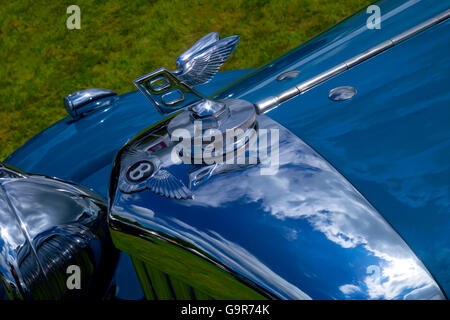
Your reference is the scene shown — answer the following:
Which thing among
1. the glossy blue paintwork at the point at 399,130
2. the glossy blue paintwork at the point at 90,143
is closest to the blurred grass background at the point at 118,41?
the glossy blue paintwork at the point at 90,143

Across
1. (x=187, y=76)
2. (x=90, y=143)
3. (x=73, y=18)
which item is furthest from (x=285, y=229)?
(x=73, y=18)

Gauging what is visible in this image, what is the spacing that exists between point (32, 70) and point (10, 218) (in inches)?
168

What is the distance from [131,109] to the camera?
2121 mm

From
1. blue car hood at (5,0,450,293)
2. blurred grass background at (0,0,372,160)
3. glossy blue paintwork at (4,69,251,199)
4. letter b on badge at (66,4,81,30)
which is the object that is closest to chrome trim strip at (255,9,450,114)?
blue car hood at (5,0,450,293)

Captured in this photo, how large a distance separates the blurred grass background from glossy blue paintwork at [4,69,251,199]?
2141mm

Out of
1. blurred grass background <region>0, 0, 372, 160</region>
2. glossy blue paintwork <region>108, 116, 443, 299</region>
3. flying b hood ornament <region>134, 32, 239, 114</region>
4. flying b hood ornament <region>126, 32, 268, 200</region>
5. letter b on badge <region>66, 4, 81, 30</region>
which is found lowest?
glossy blue paintwork <region>108, 116, 443, 299</region>

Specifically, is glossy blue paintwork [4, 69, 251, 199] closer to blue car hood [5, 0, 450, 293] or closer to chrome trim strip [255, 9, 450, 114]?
blue car hood [5, 0, 450, 293]

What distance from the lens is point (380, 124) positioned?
3.69 ft

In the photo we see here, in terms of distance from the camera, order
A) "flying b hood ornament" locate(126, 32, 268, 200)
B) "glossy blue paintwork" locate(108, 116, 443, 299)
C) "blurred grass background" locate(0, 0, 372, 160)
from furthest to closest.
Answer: "blurred grass background" locate(0, 0, 372, 160) < "flying b hood ornament" locate(126, 32, 268, 200) < "glossy blue paintwork" locate(108, 116, 443, 299)

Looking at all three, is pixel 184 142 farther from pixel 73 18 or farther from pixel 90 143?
pixel 73 18

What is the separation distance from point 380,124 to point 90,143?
1222mm

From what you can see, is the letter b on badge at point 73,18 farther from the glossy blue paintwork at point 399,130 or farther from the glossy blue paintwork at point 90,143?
the glossy blue paintwork at point 399,130

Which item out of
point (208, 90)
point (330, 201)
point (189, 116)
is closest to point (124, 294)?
point (189, 116)

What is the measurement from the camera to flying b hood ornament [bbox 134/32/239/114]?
1.26 m
